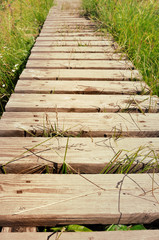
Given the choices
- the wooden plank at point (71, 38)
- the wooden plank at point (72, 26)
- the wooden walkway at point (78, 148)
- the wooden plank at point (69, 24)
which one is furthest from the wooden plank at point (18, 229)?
the wooden plank at point (69, 24)

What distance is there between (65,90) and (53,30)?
250cm

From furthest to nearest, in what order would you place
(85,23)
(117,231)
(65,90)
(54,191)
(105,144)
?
(85,23), (65,90), (105,144), (54,191), (117,231)

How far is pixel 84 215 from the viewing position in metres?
0.91

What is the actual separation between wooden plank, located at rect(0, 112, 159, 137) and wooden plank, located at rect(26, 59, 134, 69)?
3.35 ft

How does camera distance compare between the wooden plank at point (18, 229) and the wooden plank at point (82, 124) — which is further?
the wooden plank at point (82, 124)

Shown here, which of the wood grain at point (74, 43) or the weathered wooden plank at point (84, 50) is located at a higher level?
the wood grain at point (74, 43)

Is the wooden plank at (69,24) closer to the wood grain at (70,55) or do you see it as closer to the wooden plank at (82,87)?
the wood grain at (70,55)

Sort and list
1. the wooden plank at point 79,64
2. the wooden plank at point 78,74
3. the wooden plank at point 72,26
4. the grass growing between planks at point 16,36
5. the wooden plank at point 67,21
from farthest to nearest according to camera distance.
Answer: the wooden plank at point 67,21, the wooden plank at point 72,26, the grass growing between planks at point 16,36, the wooden plank at point 79,64, the wooden plank at point 78,74

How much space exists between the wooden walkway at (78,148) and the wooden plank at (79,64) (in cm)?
1

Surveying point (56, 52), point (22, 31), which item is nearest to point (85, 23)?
point (22, 31)

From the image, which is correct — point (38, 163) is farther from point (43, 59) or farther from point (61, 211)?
point (43, 59)

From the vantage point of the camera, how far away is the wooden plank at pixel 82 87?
6.34 ft

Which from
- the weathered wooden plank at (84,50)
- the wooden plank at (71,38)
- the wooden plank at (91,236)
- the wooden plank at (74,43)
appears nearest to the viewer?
the wooden plank at (91,236)

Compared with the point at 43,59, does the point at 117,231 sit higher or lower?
lower
